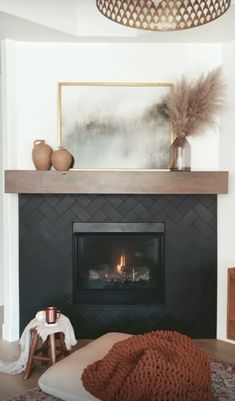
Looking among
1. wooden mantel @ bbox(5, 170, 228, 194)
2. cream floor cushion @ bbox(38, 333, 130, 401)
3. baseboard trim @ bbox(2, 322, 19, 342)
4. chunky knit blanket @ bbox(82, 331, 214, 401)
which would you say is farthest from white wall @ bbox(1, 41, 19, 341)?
chunky knit blanket @ bbox(82, 331, 214, 401)

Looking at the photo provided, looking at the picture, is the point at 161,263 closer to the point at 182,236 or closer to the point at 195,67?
the point at 182,236

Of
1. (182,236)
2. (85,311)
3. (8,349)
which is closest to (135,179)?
(182,236)

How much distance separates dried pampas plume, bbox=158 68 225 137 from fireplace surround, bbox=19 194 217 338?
22.1 inches

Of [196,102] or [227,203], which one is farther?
[227,203]

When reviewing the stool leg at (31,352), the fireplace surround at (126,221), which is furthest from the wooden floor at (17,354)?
the fireplace surround at (126,221)

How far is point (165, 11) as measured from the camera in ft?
4.44

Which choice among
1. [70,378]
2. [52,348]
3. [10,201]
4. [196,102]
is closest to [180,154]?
[196,102]

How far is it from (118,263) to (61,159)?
38.5 inches

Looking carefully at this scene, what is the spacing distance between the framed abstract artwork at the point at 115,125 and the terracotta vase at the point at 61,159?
0.59 feet

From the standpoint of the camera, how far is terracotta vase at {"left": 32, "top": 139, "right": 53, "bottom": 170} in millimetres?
3135

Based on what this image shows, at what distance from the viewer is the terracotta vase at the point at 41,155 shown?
3.13 metres

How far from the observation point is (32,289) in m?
3.34

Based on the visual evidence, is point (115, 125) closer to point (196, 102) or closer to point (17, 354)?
point (196, 102)

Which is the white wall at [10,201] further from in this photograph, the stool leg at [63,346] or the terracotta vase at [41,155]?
the stool leg at [63,346]
